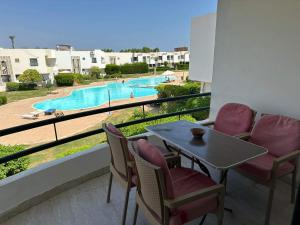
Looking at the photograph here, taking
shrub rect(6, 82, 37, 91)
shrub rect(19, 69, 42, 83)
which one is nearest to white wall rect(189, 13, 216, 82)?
shrub rect(19, 69, 42, 83)

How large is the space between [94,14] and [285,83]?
23.4m

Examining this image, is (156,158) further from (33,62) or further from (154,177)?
(33,62)

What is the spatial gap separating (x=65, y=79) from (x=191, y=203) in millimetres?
24318

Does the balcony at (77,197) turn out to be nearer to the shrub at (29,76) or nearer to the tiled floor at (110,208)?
the tiled floor at (110,208)

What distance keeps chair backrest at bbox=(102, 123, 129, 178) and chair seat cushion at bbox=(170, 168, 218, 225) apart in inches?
17.5

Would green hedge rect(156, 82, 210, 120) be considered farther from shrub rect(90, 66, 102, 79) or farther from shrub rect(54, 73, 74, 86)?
shrub rect(90, 66, 102, 79)

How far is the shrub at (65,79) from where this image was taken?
23125mm

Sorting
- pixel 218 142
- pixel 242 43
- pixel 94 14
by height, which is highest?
pixel 94 14

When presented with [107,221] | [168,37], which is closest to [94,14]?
[168,37]

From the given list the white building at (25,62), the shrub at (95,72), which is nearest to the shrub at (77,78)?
the shrub at (95,72)

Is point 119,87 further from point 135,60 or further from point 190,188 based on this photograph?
point 190,188

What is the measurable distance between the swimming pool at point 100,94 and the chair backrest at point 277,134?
14.1 metres

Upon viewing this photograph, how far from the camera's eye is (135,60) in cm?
2956

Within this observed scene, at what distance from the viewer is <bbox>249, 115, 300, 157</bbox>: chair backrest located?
204cm
